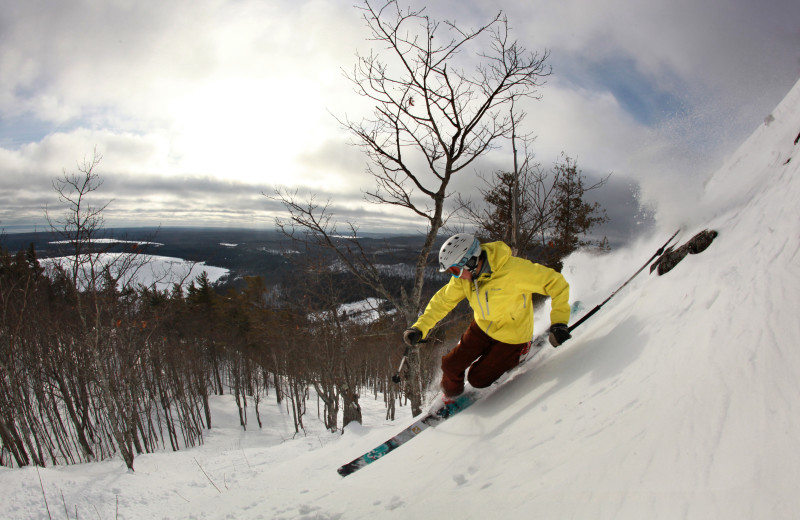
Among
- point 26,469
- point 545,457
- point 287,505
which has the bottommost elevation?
point 26,469

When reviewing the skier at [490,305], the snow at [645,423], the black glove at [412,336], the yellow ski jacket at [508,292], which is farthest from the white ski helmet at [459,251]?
the snow at [645,423]

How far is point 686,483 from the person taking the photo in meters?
1.49

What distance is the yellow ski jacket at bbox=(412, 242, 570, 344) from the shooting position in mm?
3768

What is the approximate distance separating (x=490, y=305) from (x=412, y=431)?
174cm

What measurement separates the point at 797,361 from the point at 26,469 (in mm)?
9709

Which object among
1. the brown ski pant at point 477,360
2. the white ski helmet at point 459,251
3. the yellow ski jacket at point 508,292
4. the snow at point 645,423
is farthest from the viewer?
the brown ski pant at point 477,360

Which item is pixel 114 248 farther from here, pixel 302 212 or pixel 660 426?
pixel 660 426

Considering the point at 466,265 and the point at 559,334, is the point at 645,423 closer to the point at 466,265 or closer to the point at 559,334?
the point at 559,334

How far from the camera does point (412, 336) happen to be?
420cm

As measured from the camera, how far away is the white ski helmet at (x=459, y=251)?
3871 millimetres

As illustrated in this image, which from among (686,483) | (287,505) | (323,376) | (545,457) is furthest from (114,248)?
(323,376)

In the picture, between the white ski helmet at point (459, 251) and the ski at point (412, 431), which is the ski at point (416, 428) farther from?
the white ski helmet at point (459, 251)

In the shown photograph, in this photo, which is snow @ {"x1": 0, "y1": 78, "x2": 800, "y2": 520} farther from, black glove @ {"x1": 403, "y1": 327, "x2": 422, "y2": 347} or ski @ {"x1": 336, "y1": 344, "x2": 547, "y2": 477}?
black glove @ {"x1": 403, "y1": 327, "x2": 422, "y2": 347}

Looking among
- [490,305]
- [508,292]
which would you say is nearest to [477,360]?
[490,305]
